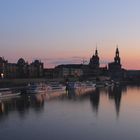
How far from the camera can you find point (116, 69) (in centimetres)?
16712

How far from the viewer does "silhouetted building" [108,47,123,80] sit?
16538 cm

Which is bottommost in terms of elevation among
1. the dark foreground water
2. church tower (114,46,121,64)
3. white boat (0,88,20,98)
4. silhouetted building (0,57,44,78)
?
the dark foreground water

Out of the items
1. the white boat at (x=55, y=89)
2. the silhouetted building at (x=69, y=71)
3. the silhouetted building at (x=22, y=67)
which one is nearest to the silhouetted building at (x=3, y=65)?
the silhouetted building at (x=22, y=67)

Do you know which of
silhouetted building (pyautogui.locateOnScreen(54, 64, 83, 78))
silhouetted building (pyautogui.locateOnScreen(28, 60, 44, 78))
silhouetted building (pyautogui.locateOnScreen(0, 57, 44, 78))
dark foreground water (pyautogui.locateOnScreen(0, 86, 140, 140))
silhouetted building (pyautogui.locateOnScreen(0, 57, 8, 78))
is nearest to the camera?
dark foreground water (pyautogui.locateOnScreen(0, 86, 140, 140))

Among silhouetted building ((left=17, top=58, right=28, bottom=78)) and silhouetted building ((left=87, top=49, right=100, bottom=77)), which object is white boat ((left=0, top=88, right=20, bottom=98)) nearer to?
silhouetted building ((left=17, top=58, right=28, bottom=78))

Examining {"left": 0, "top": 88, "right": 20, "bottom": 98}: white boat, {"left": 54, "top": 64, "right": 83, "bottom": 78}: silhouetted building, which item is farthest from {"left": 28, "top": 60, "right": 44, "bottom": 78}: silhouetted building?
{"left": 0, "top": 88, "right": 20, "bottom": 98}: white boat

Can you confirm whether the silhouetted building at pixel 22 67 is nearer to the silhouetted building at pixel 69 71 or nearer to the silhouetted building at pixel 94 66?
the silhouetted building at pixel 69 71

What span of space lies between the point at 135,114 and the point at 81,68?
127874 mm

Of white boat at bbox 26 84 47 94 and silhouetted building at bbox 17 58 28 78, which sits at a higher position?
silhouetted building at bbox 17 58 28 78

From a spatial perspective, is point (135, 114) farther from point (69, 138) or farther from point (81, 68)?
point (81, 68)

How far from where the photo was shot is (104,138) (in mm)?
25750

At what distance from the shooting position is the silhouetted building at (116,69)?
16538 cm

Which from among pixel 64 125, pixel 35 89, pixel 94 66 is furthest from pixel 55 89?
pixel 94 66

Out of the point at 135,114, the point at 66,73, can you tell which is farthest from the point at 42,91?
the point at 66,73
